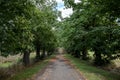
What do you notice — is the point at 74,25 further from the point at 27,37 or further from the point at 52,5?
the point at 27,37

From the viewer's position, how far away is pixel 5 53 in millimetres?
15906

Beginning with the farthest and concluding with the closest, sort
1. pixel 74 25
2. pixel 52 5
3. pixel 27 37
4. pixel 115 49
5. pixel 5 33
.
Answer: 1. pixel 74 25
2. pixel 52 5
3. pixel 115 49
4. pixel 27 37
5. pixel 5 33

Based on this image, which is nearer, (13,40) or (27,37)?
(13,40)

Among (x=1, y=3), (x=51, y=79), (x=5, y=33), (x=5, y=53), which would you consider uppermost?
(x=1, y=3)

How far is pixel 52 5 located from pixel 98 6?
31.8 ft

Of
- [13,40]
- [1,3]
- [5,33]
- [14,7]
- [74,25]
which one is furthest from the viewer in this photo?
[74,25]

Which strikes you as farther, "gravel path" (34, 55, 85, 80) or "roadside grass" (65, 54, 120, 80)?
"roadside grass" (65, 54, 120, 80)

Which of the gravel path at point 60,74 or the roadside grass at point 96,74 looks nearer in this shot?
the gravel path at point 60,74

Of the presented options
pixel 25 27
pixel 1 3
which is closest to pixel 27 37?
pixel 25 27

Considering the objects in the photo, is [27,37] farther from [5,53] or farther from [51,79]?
[51,79]

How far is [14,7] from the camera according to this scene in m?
12.7

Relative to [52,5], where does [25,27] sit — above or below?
below

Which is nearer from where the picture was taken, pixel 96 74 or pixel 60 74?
pixel 96 74

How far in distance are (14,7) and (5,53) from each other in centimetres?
450
